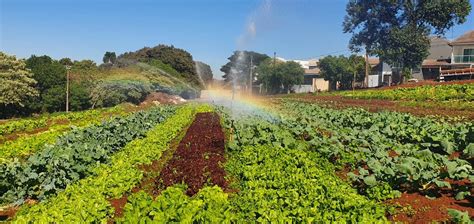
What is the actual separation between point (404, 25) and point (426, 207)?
5010cm

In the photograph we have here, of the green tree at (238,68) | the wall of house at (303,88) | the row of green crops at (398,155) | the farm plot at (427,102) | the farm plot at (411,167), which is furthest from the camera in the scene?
the green tree at (238,68)

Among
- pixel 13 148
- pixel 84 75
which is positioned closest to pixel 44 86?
pixel 84 75

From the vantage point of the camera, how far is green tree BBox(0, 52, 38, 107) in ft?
145

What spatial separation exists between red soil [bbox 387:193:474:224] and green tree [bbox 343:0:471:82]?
45669 mm

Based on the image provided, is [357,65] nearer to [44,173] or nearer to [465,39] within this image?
Result: [465,39]

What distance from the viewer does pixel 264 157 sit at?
12148 mm

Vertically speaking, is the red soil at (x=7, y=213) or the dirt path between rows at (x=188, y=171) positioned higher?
the dirt path between rows at (x=188, y=171)

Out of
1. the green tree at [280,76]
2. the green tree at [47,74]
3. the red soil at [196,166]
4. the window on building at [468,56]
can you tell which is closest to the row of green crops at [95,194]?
the red soil at [196,166]

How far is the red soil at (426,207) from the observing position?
7.48 meters

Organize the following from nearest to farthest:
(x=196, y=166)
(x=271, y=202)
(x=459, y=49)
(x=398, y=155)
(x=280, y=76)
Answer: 1. (x=271, y=202)
2. (x=196, y=166)
3. (x=398, y=155)
4. (x=459, y=49)
5. (x=280, y=76)

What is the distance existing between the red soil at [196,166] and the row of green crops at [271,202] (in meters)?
0.57

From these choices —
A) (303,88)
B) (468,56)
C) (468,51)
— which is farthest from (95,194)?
(303,88)

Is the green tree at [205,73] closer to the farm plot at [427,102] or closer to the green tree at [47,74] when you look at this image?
the green tree at [47,74]

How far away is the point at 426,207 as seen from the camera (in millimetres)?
7949
